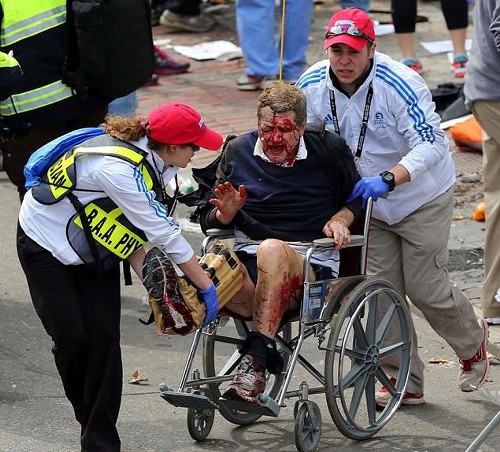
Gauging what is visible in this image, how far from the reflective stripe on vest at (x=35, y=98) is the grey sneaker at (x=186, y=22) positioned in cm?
660

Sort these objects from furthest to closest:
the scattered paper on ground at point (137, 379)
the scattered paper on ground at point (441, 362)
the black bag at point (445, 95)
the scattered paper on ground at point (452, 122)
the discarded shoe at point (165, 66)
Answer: the discarded shoe at point (165, 66) → the black bag at point (445, 95) → the scattered paper on ground at point (452, 122) → the scattered paper on ground at point (441, 362) → the scattered paper on ground at point (137, 379)

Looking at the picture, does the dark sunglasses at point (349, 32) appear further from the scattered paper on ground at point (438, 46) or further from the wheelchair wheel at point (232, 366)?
the scattered paper on ground at point (438, 46)

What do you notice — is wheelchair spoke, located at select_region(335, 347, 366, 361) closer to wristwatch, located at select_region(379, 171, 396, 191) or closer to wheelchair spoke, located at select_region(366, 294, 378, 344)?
wheelchair spoke, located at select_region(366, 294, 378, 344)

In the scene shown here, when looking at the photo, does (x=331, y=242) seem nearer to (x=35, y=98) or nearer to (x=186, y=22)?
(x=35, y=98)

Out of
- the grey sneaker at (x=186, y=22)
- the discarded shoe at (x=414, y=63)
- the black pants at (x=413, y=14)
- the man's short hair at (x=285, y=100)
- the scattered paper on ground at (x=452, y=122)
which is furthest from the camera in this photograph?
the grey sneaker at (x=186, y=22)

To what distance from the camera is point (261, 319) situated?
4859mm

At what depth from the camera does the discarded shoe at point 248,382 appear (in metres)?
4.77

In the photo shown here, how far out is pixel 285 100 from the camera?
4.95 meters

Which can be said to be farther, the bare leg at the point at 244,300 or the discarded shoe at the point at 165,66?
the discarded shoe at the point at 165,66

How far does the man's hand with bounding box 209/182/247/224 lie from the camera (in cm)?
497

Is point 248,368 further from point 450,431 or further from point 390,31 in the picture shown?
point 390,31

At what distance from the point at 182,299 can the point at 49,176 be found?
0.67 meters

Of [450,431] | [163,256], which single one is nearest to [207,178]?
[163,256]

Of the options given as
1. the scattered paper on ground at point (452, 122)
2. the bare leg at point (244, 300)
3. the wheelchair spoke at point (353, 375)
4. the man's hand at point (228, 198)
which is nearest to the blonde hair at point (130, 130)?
the man's hand at point (228, 198)
